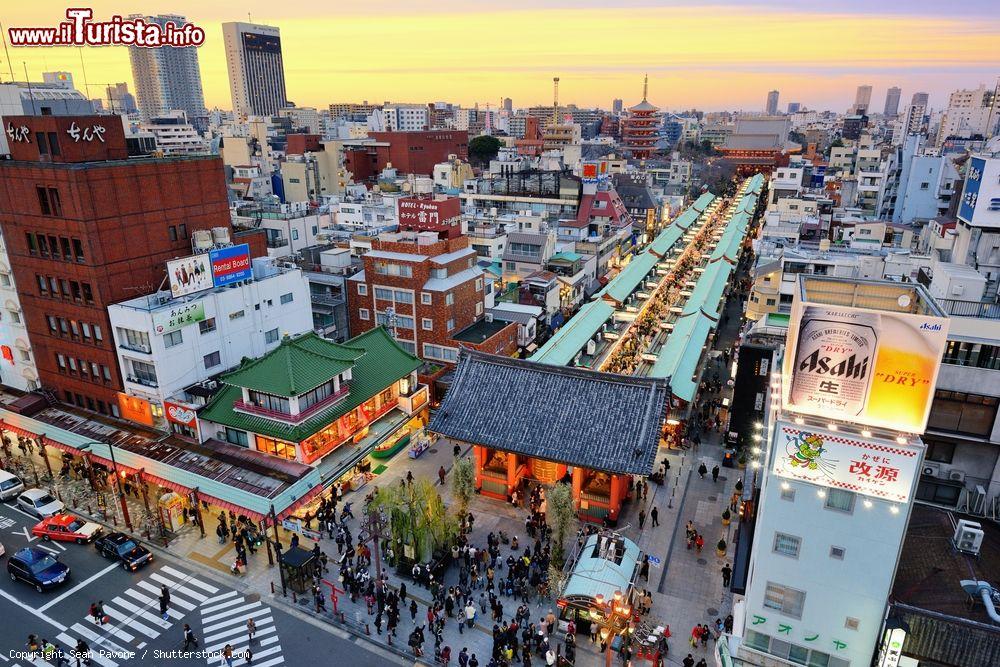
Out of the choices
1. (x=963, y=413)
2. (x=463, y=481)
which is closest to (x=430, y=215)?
(x=463, y=481)

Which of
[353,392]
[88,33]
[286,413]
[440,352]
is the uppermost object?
[88,33]

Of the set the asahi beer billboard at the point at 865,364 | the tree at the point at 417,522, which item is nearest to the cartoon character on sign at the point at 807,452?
the asahi beer billboard at the point at 865,364

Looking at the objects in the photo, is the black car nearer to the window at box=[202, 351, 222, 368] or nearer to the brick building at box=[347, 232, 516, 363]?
the window at box=[202, 351, 222, 368]

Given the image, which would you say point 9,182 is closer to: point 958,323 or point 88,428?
point 88,428

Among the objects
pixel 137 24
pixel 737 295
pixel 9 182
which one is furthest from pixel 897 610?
pixel 737 295

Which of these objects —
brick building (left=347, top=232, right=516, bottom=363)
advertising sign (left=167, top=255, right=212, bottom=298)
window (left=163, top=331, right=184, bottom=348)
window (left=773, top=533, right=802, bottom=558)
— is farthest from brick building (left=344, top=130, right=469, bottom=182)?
window (left=773, top=533, right=802, bottom=558)

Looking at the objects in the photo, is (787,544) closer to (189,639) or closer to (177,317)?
(189,639)
